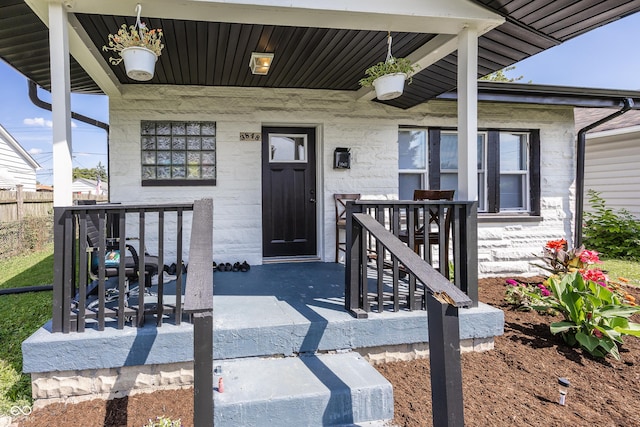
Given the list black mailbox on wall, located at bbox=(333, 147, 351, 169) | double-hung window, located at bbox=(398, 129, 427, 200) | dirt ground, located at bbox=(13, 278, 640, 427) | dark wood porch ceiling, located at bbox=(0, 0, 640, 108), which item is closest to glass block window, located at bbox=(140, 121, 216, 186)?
dark wood porch ceiling, located at bbox=(0, 0, 640, 108)

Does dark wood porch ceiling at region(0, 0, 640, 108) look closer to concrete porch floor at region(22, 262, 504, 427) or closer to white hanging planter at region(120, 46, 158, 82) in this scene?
white hanging planter at region(120, 46, 158, 82)

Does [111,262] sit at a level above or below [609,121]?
below

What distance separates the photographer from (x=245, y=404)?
6.39 feet

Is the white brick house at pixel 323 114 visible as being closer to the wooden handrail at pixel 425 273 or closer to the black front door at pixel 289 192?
the black front door at pixel 289 192

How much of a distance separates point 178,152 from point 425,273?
3.74 meters

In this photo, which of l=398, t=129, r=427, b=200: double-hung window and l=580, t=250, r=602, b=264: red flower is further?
l=398, t=129, r=427, b=200: double-hung window

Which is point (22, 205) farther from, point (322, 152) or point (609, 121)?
point (609, 121)

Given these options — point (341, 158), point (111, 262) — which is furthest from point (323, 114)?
point (111, 262)

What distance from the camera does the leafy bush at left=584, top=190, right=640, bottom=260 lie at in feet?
23.7

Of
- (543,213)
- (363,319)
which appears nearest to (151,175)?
(363,319)

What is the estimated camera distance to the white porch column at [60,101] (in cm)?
246

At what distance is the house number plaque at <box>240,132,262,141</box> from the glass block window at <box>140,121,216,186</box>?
13.6 inches

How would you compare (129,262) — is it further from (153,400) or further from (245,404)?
(245,404)

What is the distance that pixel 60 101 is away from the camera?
2477 millimetres
